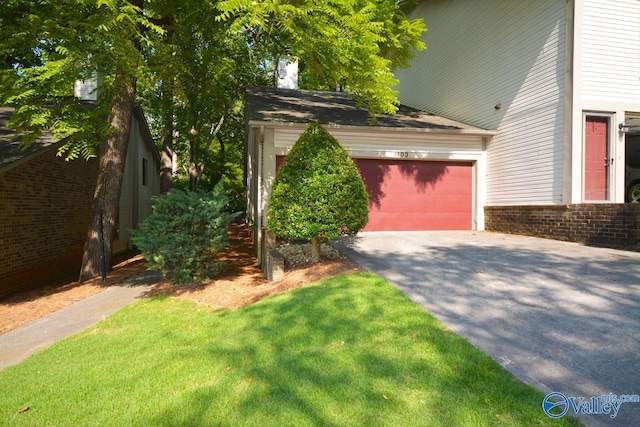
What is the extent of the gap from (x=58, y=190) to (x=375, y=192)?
911 cm

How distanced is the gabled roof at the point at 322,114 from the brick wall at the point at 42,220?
5461 millimetres

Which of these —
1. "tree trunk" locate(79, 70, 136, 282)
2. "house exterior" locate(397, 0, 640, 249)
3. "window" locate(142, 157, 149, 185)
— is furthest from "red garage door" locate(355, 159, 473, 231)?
"window" locate(142, 157, 149, 185)

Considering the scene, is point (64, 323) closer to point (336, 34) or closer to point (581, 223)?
point (336, 34)

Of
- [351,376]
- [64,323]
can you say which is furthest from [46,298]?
[351,376]

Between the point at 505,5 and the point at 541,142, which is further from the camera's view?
the point at 505,5

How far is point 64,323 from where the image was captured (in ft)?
18.6

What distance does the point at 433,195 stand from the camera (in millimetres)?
11672

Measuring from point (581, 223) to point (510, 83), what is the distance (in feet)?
15.7

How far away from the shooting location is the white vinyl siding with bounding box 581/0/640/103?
8883 mm

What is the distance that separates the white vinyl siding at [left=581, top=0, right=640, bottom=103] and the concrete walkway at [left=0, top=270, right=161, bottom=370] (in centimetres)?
1154

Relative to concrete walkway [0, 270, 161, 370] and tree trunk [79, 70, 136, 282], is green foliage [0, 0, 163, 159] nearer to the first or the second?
tree trunk [79, 70, 136, 282]

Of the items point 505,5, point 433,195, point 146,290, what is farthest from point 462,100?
point 146,290

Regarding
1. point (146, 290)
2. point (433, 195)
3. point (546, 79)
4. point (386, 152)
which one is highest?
point (546, 79)

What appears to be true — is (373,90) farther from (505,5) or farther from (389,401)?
(505,5)
